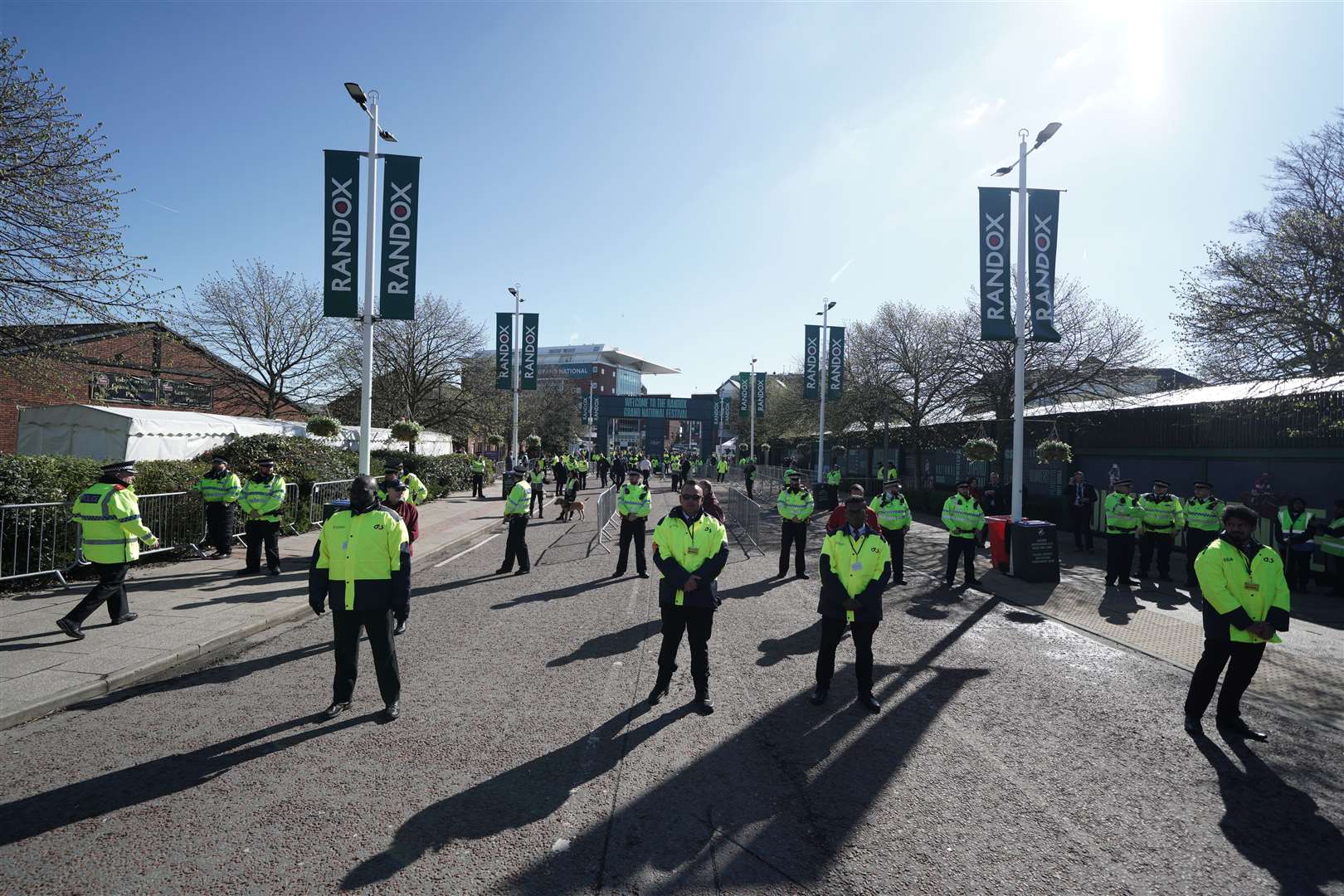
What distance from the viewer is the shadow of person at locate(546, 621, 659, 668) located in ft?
22.0

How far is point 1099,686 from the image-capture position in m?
6.20

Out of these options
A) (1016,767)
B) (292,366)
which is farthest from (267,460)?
(292,366)

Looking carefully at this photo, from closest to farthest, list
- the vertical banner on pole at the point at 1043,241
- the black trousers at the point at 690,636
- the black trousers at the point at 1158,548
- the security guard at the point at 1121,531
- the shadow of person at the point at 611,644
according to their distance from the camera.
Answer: the black trousers at the point at 690,636
the shadow of person at the point at 611,644
the security guard at the point at 1121,531
the black trousers at the point at 1158,548
the vertical banner on pole at the point at 1043,241

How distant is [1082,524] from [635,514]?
1087 centimetres

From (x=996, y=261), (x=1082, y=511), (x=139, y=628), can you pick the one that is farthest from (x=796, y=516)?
(x=139, y=628)

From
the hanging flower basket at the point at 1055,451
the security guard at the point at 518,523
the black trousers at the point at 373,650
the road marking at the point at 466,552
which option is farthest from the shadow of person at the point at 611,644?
the hanging flower basket at the point at 1055,451

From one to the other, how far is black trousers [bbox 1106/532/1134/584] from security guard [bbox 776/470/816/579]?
15.7ft

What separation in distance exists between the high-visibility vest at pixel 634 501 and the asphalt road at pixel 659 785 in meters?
4.10

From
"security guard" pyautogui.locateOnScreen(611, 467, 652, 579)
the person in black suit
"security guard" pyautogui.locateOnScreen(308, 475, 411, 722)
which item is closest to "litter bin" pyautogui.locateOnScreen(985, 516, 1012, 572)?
the person in black suit

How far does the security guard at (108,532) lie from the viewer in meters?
6.90

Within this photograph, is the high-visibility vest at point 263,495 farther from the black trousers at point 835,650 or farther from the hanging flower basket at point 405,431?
the hanging flower basket at point 405,431

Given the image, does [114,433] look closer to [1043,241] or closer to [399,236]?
[399,236]

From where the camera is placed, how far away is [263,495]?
33.1 ft

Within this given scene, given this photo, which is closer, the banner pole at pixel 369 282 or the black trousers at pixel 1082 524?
the banner pole at pixel 369 282
